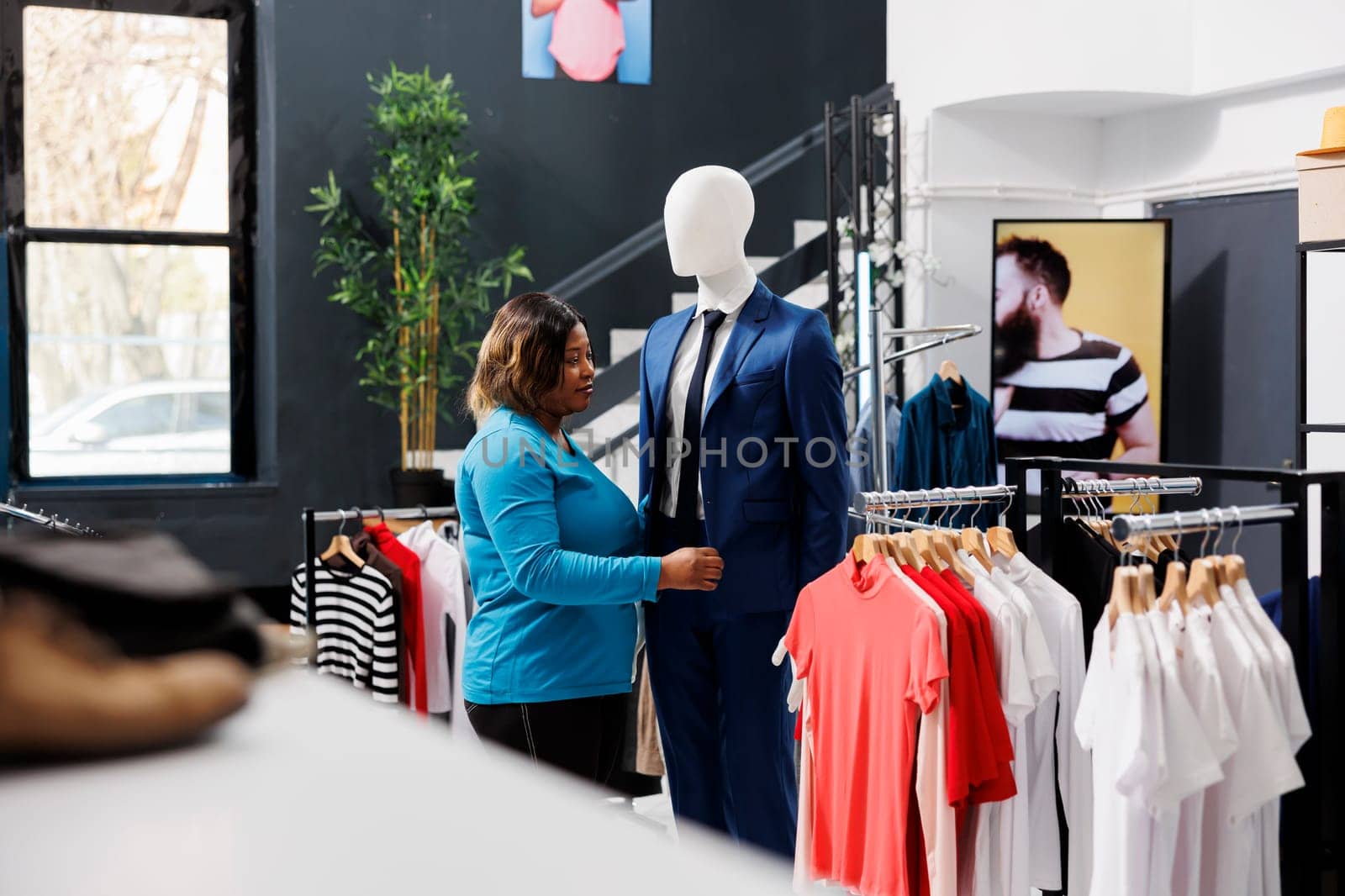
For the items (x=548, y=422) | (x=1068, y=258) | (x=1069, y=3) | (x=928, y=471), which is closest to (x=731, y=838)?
(x=548, y=422)

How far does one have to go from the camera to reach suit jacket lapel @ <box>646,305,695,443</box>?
2527 millimetres

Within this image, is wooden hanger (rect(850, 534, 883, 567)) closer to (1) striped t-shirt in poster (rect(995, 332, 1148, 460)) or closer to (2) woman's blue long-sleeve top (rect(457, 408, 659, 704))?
(2) woman's blue long-sleeve top (rect(457, 408, 659, 704))

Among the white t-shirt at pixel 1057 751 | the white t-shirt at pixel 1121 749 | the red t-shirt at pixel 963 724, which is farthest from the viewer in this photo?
the white t-shirt at pixel 1057 751

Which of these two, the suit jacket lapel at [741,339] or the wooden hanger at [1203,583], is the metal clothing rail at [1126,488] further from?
the suit jacket lapel at [741,339]

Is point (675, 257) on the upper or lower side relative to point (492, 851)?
upper

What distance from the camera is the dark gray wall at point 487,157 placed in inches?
233

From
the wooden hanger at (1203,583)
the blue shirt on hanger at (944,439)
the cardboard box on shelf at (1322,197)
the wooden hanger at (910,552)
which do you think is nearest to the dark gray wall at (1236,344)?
the blue shirt on hanger at (944,439)

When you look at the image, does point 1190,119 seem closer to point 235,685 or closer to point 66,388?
point 66,388

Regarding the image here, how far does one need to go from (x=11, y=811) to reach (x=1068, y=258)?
5.44 m

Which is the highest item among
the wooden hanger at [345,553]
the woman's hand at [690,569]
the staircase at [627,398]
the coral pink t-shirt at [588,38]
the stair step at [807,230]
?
the coral pink t-shirt at [588,38]

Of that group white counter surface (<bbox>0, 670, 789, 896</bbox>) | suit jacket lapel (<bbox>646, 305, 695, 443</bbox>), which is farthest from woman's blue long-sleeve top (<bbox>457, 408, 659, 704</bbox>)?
white counter surface (<bbox>0, 670, 789, 896</bbox>)

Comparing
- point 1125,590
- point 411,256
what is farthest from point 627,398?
point 1125,590

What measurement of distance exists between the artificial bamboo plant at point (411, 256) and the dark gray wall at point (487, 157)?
0.17m

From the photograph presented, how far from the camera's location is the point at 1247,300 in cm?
534
